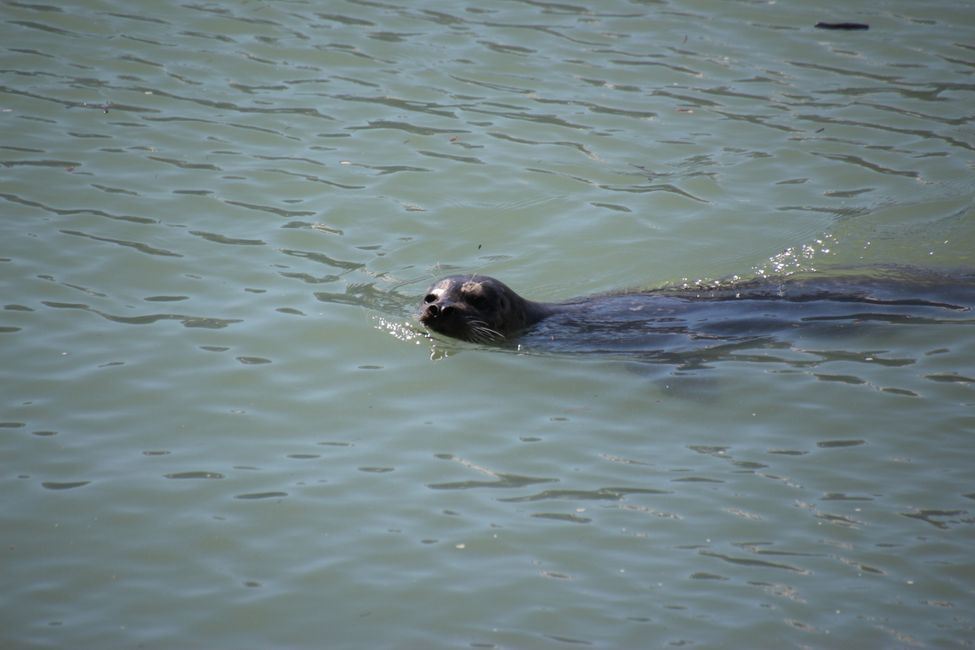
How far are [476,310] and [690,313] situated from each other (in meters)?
1.79

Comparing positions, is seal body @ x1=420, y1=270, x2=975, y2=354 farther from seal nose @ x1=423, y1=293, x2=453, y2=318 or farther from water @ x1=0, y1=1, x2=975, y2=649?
water @ x1=0, y1=1, x2=975, y2=649

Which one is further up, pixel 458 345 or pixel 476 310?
pixel 476 310

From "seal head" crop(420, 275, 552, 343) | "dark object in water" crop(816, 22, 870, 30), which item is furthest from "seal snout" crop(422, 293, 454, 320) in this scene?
"dark object in water" crop(816, 22, 870, 30)

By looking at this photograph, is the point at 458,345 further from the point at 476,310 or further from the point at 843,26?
the point at 843,26

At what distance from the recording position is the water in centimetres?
557

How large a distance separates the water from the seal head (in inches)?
8.8

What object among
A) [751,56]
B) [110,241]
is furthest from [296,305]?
[751,56]

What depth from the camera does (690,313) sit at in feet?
29.9

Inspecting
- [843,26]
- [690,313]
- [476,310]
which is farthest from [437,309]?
[843,26]

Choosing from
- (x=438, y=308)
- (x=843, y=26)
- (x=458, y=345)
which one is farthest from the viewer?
(x=843, y=26)

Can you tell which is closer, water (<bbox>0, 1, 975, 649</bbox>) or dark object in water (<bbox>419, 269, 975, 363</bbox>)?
water (<bbox>0, 1, 975, 649</bbox>)

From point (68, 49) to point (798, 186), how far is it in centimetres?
825

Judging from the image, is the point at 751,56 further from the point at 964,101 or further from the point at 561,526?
the point at 561,526

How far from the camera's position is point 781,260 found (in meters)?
10.2
